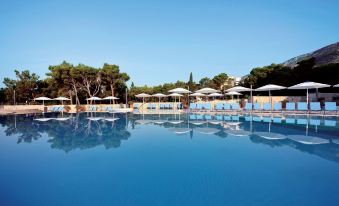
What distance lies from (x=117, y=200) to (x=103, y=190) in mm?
471

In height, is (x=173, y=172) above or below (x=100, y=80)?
below

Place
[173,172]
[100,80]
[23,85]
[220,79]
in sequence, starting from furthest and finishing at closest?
[220,79], [23,85], [100,80], [173,172]

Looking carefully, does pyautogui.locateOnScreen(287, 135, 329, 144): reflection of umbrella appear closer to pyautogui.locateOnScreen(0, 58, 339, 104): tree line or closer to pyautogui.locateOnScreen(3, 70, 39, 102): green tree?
pyautogui.locateOnScreen(0, 58, 339, 104): tree line

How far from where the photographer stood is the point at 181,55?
27.8 metres

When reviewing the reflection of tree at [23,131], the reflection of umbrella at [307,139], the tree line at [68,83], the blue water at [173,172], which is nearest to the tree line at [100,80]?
the tree line at [68,83]

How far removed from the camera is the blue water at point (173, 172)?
127 inches

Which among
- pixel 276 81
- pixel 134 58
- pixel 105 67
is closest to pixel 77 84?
pixel 105 67

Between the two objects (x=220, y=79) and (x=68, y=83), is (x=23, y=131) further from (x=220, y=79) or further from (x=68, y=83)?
(x=220, y=79)

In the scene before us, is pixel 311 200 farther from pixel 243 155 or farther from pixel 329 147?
pixel 329 147

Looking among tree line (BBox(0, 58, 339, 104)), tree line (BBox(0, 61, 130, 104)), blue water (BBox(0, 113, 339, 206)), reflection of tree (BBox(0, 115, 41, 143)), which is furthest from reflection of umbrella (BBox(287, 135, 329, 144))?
tree line (BBox(0, 61, 130, 104))

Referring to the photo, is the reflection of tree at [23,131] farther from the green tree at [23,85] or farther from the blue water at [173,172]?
the green tree at [23,85]

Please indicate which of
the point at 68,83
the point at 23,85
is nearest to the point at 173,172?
the point at 68,83

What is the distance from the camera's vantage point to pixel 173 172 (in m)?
4.32

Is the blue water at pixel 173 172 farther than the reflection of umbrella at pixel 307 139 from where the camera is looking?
No
